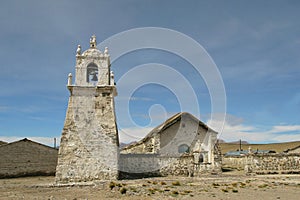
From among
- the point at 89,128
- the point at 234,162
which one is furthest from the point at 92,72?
the point at 234,162

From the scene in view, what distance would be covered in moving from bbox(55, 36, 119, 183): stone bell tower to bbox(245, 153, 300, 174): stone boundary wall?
11.7 m

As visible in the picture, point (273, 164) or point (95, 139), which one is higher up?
point (95, 139)

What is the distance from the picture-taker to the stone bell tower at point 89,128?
17953mm

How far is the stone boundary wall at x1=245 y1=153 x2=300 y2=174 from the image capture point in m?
22.8

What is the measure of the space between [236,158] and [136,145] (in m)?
15.1

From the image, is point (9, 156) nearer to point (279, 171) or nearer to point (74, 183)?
point (74, 183)

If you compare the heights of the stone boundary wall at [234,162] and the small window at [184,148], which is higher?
the small window at [184,148]

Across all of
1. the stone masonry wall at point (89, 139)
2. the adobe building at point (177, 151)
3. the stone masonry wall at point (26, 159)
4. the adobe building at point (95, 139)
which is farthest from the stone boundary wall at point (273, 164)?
the stone masonry wall at point (26, 159)

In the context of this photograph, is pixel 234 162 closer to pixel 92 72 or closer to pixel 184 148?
pixel 184 148

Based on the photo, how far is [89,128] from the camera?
18516mm

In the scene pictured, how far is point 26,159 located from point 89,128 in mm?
8516

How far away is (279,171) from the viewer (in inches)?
923

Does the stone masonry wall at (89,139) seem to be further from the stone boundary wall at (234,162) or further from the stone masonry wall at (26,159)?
the stone boundary wall at (234,162)

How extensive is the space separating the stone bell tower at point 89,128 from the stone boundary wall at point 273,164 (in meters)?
11.7
